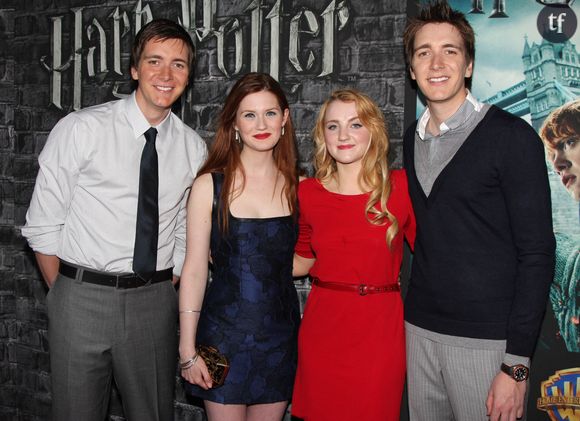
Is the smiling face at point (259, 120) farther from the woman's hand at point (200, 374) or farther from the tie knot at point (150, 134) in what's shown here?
the woman's hand at point (200, 374)

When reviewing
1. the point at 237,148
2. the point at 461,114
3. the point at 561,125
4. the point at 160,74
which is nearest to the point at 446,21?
the point at 461,114

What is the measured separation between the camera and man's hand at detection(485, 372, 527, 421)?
2.02 meters

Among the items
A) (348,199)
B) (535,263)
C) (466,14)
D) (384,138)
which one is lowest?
(535,263)

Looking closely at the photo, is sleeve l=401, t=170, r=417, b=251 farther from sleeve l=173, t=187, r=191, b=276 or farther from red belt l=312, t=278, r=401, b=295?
sleeve l=173, t=187, r=191, b=276

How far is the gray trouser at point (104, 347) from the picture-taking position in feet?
8.29

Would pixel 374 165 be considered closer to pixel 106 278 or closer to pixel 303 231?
pixel 303 231

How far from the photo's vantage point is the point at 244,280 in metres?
2.43

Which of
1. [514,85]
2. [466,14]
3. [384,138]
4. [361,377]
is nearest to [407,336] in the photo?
[361,377]

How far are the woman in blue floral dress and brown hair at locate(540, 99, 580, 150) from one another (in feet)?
3.55

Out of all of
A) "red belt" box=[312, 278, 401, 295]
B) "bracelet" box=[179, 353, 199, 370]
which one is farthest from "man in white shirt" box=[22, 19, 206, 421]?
"red belt" box=[312, 278, 401, 295]

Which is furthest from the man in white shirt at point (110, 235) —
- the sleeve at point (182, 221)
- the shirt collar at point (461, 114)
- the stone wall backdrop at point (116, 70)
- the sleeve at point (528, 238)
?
the sleeve at point (528, 238)

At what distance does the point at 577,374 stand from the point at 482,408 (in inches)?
28.2

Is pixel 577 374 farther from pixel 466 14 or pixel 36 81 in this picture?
pixel 36 81

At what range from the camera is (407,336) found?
234 centimetres
